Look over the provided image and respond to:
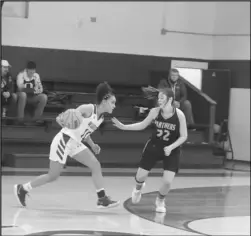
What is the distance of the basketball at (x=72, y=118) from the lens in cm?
661

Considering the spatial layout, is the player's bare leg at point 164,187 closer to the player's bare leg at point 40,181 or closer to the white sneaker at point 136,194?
the white sneaker at point 136,194

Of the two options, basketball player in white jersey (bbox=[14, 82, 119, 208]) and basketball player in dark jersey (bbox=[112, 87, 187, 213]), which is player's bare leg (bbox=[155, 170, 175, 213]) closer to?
basketball player in dark jersey (bbox=[112, 87, 187, 213])

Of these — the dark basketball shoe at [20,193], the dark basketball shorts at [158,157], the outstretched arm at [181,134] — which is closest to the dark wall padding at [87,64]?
the dark basketball shoe at [20,193]

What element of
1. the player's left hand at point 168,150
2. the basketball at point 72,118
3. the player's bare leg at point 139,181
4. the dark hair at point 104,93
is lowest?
the player's bare leg at point 139,181

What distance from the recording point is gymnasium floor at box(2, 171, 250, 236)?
626 cm

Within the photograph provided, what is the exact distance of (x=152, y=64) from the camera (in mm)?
15461

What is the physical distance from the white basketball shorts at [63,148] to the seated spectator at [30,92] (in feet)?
16.7

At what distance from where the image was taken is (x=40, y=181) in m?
7.02

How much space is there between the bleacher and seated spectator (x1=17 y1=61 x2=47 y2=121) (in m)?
0.29

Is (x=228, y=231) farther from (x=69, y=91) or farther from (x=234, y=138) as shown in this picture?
(x=234, y=138)

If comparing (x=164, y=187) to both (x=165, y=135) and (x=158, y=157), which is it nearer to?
(x=158, y=157)

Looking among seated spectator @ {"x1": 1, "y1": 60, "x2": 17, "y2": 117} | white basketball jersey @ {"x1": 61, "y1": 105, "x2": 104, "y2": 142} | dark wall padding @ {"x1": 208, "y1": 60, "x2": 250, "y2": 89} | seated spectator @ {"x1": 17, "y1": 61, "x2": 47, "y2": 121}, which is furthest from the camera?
dark wall padding @ {"x1": 208, "y1": 60, "x2": 250, "y2": 89}

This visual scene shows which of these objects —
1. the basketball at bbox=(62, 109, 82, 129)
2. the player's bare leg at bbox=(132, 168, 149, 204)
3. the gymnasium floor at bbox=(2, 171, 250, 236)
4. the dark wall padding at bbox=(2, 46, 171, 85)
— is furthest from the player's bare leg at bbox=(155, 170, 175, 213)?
the dark wall padding at bbox=(2, 46, 171, 85)

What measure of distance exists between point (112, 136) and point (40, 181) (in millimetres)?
6106
